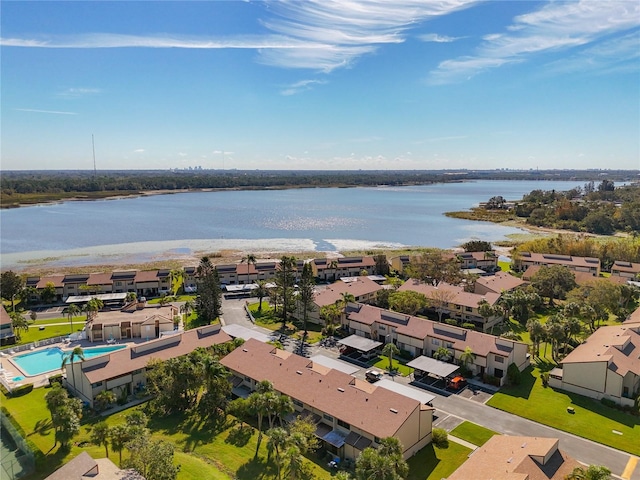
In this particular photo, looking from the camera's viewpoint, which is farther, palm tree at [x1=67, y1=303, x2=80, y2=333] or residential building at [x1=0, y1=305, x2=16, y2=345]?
palm tree at [x1=67, y1=303, x2=80, y2=333]

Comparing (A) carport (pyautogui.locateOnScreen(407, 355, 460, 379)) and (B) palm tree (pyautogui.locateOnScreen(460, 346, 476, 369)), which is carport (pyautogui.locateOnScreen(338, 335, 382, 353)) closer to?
(A) carport (pyautogui.locateOnScreen(407, 355, 460, 379))

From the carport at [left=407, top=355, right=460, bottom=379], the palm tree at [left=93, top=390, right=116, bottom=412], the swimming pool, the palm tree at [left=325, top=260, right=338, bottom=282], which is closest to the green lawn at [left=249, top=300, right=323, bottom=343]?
the carport at [left=407, top=355, right=460, bottom=379]

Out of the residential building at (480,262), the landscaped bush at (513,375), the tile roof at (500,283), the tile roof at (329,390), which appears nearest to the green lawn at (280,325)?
the tile roof at (329,390)

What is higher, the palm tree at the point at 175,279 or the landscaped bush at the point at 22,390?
the palm tree at the point at 175,279

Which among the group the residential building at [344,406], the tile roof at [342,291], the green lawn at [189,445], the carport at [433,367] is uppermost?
the tile roof at [342,291]

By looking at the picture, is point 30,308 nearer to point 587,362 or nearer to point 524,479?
point 524,479

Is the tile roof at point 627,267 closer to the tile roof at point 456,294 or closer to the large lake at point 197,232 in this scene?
the tile roof at point 456,294

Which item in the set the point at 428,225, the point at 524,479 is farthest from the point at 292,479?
the point at 428,225
